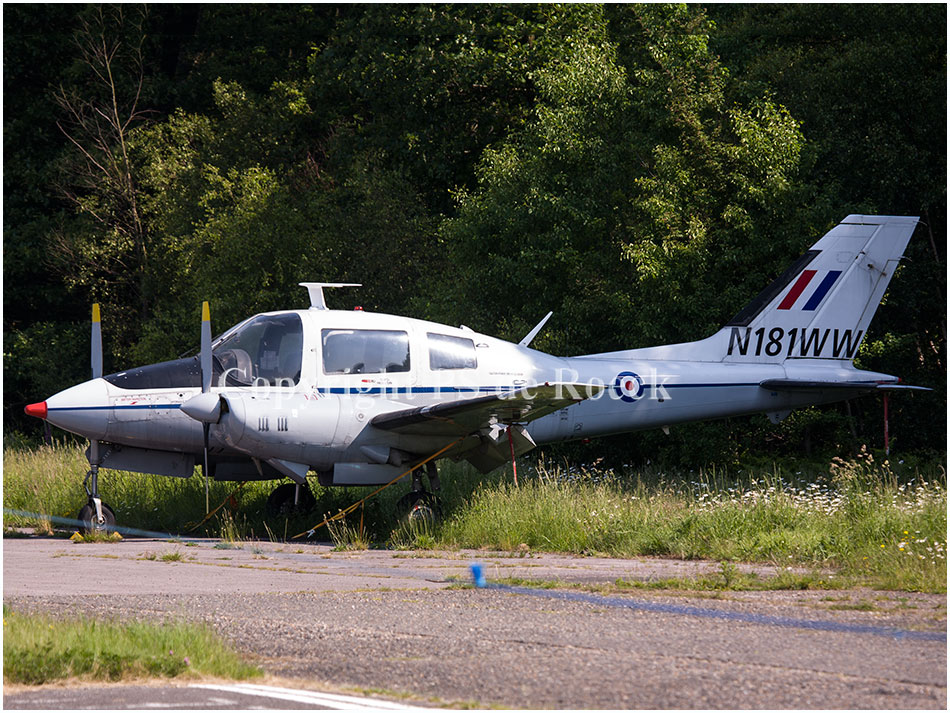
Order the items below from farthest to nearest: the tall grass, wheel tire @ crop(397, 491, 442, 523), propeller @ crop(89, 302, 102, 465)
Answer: propeller @ crop(89, 302, 102, 465), wheel tire @ crop(397, 491, 442, 523), the tall grass

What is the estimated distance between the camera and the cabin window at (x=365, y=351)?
1418 centimetres

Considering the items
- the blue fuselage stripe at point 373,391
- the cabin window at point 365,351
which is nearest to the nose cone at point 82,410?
the blue fuselage stripe at point 373,391

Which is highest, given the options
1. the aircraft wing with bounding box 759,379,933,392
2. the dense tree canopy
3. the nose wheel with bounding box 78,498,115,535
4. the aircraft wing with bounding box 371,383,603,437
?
the dense tree canopy

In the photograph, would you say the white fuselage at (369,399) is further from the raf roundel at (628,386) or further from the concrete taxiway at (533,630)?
the concrete taxiway at (533,630)

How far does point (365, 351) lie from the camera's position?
567 inches

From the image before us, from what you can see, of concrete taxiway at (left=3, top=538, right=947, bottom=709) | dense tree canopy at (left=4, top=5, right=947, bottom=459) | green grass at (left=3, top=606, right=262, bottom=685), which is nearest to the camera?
concrete taxiway at (left=3, top=538, right=947, bottom=709)

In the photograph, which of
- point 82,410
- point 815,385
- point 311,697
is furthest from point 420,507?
point 311,697

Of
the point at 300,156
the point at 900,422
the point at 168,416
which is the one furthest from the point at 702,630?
the point at 300,156

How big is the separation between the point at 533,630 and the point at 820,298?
10.9 m

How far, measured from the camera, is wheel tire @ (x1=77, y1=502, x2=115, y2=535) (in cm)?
1449

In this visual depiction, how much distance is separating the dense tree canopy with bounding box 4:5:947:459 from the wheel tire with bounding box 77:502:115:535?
8359 millimetres

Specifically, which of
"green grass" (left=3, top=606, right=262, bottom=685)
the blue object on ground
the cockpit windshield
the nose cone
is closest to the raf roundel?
the cockpit windshield

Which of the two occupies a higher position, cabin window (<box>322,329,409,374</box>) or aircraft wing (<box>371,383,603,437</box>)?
cabin window (<box>322,329,409,374</box>)

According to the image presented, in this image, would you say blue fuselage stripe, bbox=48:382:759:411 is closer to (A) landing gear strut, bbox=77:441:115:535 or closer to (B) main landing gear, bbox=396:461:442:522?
(A) landing gear strut, bbox=77:441:115:535
